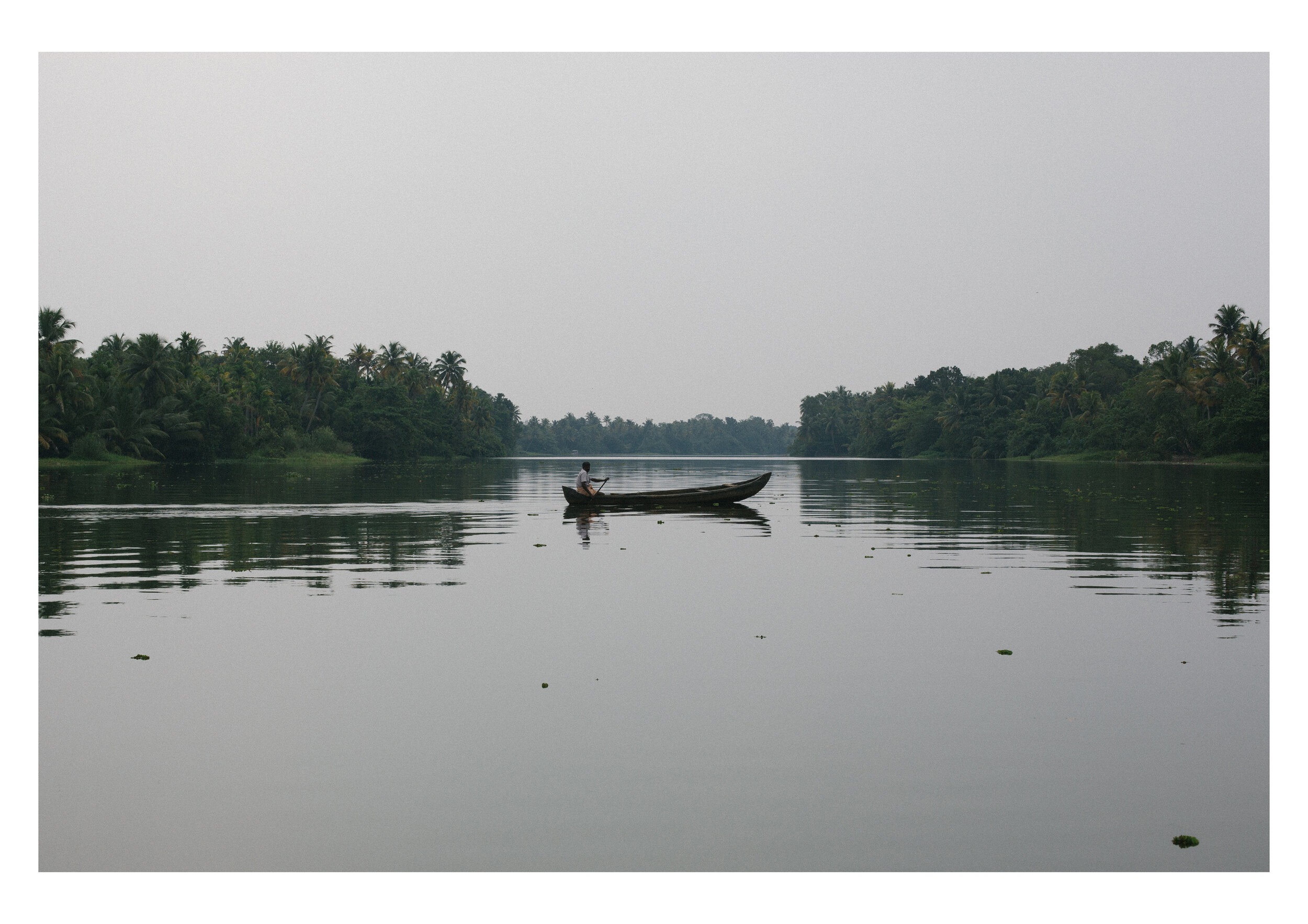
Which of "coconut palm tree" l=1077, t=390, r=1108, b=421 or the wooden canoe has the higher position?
"coconut palm tree" l=1077, t=390, r=1108, b=421

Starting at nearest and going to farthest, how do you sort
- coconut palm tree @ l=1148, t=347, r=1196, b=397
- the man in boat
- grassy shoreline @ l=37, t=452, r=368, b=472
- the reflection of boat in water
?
the reflection of boat in water → the man in boat → grassy shoreline @ l=37, t=452, r=368, b=472 → coconut palm tree @ l=1148, t=347, r=1196, b=397

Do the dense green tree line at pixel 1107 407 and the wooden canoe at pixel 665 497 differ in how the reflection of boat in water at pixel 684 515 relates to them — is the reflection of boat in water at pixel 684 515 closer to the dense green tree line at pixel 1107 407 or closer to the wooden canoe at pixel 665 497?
the wooden canoe at pixel 665 497

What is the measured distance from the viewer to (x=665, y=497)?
131 ft

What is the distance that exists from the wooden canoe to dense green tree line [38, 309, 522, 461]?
63.1 m

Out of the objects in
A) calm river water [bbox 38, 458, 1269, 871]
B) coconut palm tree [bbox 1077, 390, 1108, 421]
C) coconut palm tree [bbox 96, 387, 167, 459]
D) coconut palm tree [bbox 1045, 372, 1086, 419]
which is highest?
coconut palm tree [bbox 1045, 372, 1086, 419]

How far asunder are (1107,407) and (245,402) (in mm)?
104634

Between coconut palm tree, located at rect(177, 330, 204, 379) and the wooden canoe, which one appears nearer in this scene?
the wooden canoe

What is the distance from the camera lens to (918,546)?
25766 mm

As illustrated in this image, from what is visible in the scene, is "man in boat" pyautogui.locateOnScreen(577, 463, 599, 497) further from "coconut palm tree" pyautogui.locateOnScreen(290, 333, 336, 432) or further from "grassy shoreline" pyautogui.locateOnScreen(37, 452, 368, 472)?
"coconut palm tree" pyautogui.locateOnScreen(290, 333, 336, 432)

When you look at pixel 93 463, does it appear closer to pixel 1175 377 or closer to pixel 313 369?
pixel 313 369

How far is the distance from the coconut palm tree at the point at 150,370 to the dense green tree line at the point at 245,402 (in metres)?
0.11

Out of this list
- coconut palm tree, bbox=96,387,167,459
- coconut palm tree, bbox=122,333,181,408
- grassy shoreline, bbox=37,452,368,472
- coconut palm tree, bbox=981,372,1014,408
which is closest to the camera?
grassy shoreline, bbox=37,452,368,472

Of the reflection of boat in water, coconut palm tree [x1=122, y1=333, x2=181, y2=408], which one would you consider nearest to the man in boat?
the reflection of boat in water

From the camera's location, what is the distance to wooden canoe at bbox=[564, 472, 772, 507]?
39.4 meters
